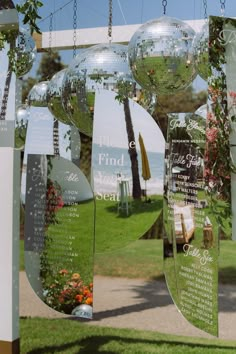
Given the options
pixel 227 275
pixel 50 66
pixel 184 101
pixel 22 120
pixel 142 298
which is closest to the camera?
pixel 22 120

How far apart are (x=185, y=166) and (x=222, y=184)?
342mm

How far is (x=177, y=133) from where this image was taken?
2805mm

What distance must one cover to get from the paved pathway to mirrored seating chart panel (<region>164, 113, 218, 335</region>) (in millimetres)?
2058

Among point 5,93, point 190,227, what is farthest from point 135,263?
point 190,227

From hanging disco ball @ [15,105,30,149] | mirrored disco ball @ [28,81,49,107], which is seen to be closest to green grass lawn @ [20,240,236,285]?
hanging disco ball @ [15,105,30,149]

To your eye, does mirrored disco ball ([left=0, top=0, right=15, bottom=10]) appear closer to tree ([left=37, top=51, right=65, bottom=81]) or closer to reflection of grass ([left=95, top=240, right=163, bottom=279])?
reflection of grass ([left=95, top=240, right=163, bottom=279])

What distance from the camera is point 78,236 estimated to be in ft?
10.8

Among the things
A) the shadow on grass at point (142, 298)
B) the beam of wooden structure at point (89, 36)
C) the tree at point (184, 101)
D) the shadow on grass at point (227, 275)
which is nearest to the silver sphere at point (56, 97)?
the beam of wooden structure at point (89, 36)

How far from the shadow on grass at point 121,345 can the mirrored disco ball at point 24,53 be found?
1.98 m

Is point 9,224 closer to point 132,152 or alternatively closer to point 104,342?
point 132,152

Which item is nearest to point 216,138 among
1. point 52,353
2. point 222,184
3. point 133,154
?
point 222,184

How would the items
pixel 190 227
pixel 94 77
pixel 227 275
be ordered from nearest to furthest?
1. pixel 190 227
2. pixel 94 77
3. pixel 227 275

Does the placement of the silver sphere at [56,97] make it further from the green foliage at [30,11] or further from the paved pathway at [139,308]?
the paved pathway at [139,308]

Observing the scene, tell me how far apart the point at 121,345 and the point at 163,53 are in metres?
2.47
